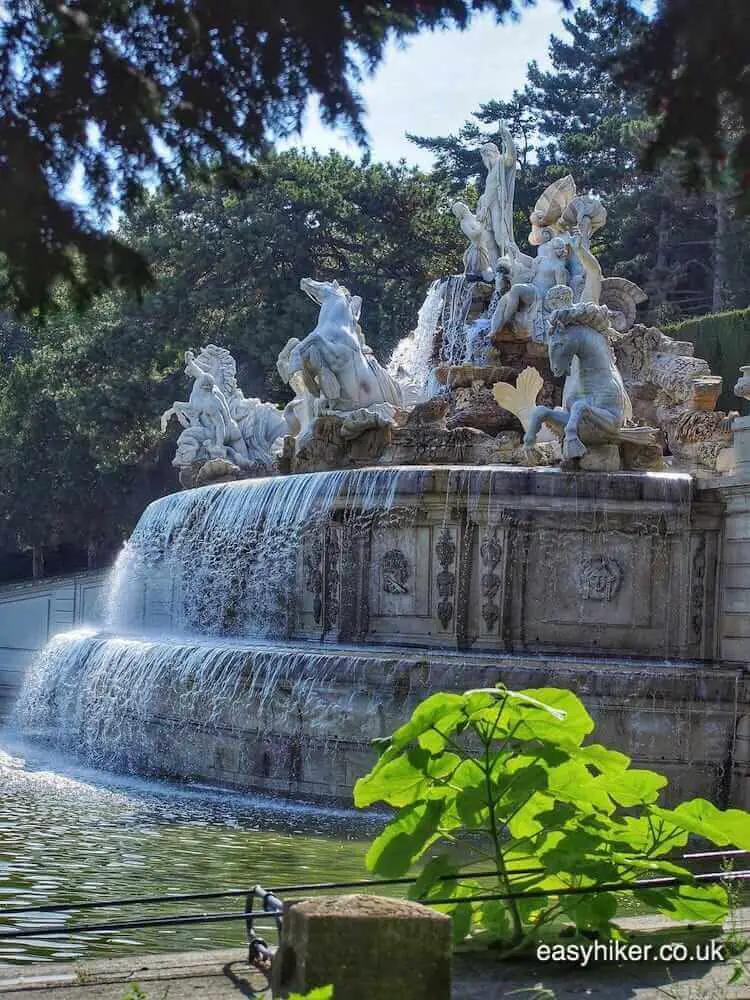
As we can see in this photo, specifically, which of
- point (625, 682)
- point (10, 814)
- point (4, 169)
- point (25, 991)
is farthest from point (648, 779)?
point (10, 814)

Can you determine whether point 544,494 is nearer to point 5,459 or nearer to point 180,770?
point 180,770

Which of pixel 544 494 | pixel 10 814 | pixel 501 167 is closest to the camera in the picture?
pixel 10 814

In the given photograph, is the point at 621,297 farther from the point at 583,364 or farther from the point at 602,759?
the point at 602,759

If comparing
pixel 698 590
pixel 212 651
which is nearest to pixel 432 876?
pixel 698 590

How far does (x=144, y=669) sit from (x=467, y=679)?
4.08 m

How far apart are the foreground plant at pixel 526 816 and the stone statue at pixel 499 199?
18.4 metres

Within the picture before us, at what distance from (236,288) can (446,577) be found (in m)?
21.9

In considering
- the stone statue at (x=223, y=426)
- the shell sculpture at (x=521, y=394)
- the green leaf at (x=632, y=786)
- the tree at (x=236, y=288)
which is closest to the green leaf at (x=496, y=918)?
the green leaf at (x=632, y=786)

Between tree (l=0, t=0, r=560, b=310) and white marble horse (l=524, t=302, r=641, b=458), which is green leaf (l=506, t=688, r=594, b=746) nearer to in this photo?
tree (l=0, t=0, r=560, b=310)

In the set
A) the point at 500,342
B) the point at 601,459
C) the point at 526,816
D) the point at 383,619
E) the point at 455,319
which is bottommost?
the point at 526,816

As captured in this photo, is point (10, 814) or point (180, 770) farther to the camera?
point (180, 770)

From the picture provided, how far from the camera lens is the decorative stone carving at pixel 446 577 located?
1469 centimetres

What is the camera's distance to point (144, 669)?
1551 centimetres

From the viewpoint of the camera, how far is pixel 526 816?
247 inches
